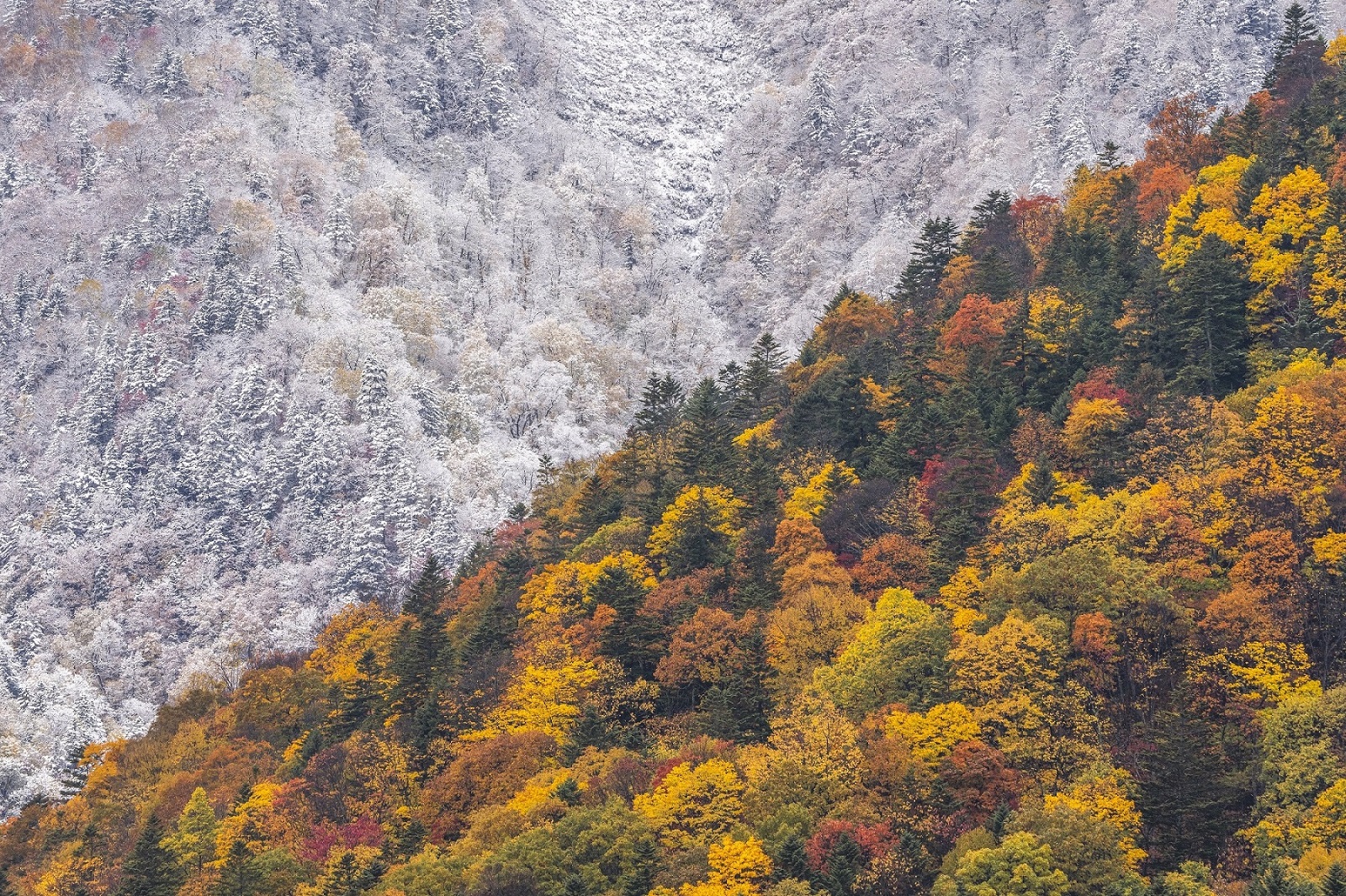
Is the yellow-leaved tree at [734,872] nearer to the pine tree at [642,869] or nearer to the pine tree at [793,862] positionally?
the pine tree at [793,862]

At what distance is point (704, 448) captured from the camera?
374 ft

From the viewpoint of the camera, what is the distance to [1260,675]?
214 ft

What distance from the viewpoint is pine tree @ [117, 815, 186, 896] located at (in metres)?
88.8

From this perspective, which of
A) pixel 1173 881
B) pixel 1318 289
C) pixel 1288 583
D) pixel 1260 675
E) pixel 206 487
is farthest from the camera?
pixel 206 487

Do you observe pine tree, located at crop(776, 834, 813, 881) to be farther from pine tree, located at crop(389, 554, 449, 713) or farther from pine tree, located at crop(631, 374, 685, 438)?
pine tree, located at crop(631, 374, 685, 438)

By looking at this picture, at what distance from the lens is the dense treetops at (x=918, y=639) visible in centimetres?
6425

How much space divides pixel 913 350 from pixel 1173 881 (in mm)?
62980

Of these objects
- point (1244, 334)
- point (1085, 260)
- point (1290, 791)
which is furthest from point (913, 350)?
point (1290, 791)

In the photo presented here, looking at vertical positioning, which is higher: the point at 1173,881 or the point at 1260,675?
the point at 1260,675

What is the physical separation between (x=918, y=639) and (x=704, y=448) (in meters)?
40.1

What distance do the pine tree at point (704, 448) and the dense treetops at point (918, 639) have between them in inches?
15.8

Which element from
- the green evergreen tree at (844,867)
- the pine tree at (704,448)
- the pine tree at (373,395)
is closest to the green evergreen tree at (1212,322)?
the pine tree at (704,448)

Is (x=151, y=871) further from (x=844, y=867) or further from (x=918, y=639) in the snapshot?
(x=918, y=639)

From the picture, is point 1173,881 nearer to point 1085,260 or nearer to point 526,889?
point 526,889
